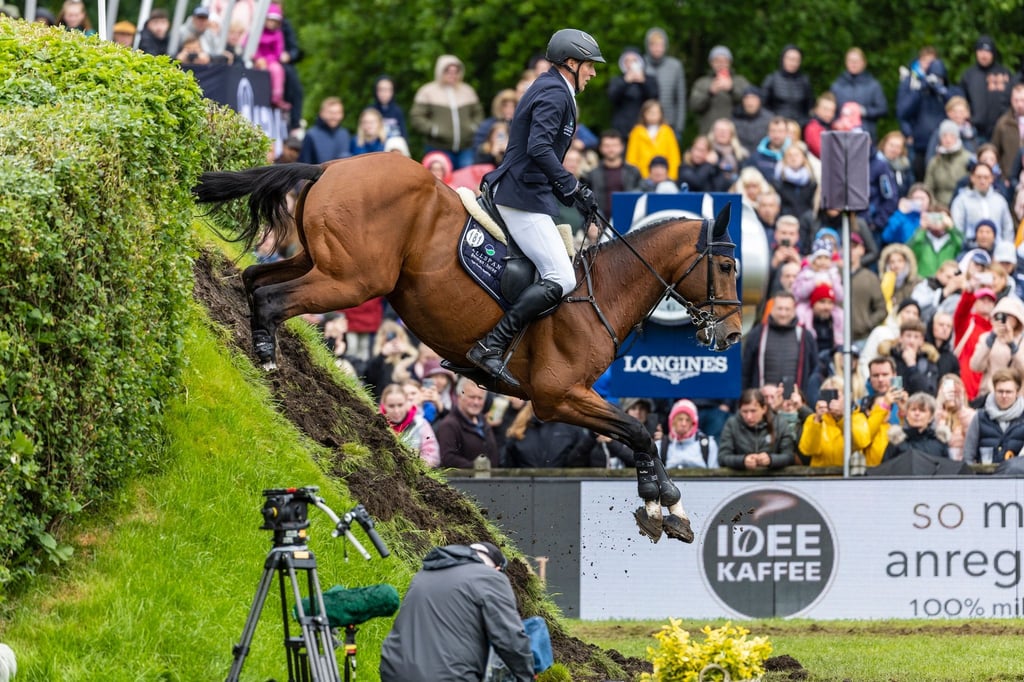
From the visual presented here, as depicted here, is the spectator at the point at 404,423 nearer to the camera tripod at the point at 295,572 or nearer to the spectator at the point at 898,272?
the spectator at the point at 898,272

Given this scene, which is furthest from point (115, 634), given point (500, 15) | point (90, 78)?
point (500, 15)

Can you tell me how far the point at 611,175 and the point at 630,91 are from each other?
328cm

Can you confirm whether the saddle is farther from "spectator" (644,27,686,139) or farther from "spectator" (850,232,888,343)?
"spectator" (644,27,686,139)

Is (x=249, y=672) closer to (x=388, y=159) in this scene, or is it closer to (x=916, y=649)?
(x=388, y=159)

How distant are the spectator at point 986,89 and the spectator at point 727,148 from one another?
12.6 feet

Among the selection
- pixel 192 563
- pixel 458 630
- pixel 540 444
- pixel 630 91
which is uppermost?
pixel 630 91

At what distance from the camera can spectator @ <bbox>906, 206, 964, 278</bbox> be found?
2106 centimetres

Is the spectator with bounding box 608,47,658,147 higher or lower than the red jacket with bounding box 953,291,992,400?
higher

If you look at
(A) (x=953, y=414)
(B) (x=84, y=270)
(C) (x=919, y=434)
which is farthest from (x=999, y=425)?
(B) (x=84, y=270)

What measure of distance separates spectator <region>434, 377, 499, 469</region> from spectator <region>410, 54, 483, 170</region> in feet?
23.5

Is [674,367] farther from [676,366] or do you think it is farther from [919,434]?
[919,434]

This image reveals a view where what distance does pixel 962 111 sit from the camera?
2300 cm

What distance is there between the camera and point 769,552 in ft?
53.5

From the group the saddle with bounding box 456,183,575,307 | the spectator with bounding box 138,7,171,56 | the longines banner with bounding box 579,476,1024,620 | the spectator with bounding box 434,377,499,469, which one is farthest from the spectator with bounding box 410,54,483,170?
the saddle with bounding box 456,183,575,307
